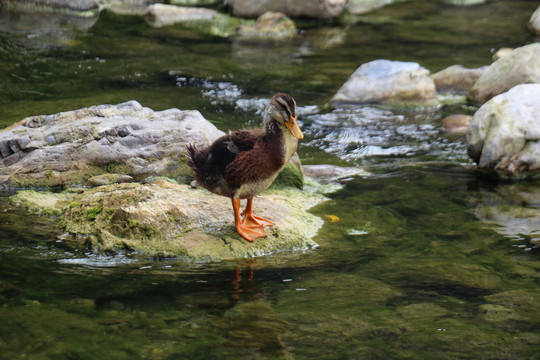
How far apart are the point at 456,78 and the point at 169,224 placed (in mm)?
→ 8252

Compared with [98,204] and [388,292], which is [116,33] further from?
[388,292]

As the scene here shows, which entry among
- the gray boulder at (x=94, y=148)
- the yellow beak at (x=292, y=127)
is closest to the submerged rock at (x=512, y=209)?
the yellow beak at (x=292, y=127)

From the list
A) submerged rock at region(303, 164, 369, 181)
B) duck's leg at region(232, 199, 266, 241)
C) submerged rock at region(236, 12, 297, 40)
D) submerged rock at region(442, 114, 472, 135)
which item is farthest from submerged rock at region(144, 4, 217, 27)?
duck's leg at region(232, 199, 266, 241)

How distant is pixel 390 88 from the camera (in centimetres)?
1080

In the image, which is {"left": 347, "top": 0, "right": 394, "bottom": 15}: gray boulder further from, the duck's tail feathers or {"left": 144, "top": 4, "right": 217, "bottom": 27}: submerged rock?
the duck's tail feathers

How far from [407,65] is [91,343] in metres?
9.14

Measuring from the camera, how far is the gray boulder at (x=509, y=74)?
392 inches

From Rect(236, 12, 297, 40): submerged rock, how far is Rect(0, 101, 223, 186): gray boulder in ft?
33.6

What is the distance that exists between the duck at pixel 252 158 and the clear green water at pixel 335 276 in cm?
56

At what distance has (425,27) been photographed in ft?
54.9

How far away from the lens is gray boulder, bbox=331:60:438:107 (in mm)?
10695

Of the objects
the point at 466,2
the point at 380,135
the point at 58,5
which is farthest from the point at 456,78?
the point at 58,5

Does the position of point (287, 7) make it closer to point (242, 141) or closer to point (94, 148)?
point (94, 148)

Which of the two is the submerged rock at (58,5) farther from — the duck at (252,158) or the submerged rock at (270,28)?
the duck at (252,158)
